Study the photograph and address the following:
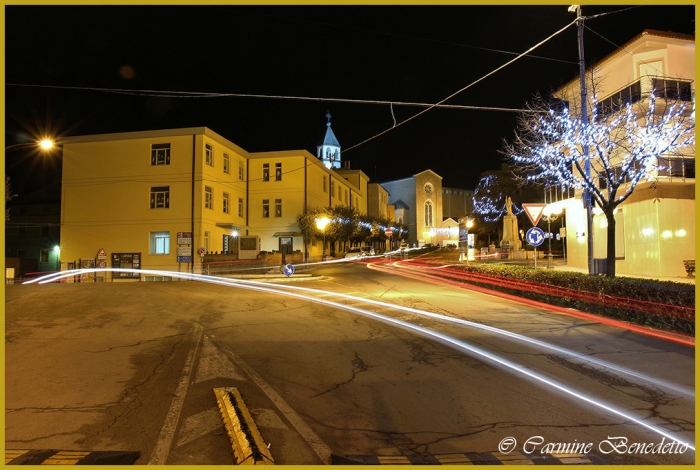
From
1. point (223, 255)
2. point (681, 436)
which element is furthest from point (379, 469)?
point (223, 255)

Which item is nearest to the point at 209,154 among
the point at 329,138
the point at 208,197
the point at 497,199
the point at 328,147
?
the point at 208,197

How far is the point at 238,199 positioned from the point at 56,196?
20.5m

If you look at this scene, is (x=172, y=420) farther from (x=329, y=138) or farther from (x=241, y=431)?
(x=329, y=138)

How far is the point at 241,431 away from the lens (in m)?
4.31

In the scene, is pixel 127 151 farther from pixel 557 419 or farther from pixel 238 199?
pixel 557 419

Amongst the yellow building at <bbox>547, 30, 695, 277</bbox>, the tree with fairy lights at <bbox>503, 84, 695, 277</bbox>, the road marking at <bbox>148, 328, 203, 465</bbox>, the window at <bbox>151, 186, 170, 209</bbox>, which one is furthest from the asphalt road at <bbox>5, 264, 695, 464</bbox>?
the window at <bbox>151, 186, 170, 209</bbox>

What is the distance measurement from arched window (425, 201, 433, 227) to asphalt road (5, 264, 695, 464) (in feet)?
263

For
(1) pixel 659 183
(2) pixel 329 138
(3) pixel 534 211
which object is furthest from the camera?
(2) pixel 329 138

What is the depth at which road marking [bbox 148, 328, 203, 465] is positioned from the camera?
162 inches

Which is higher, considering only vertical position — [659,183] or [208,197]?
[208,197]

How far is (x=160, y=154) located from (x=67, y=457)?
33.0 metres

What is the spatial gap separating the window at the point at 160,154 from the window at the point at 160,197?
184 centimetres

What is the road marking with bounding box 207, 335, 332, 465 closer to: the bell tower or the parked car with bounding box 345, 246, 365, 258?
the parked car with bounding box 345, 246, 365, 258

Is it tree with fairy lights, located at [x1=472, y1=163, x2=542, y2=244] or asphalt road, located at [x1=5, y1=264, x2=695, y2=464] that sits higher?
tree with fairy lights, located at [x1=472, y1=163, x2=542, y2=244]
